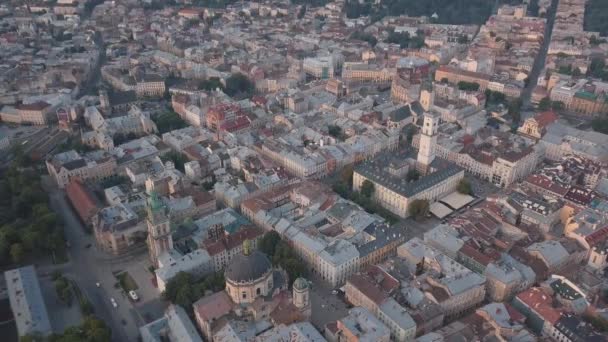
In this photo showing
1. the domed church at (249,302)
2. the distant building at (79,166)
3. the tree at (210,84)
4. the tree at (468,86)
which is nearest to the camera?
the domed church at (249,302)

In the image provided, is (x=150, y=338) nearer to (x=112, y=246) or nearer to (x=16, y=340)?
(x=16, y=340)

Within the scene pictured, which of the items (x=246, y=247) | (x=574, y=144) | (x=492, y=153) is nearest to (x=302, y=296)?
(x=246, y=247)

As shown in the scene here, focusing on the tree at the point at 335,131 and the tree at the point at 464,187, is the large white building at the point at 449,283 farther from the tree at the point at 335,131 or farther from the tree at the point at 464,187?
the tree at the point at 335,131

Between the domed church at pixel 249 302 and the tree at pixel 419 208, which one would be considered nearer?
the domed church at pixel 249 302

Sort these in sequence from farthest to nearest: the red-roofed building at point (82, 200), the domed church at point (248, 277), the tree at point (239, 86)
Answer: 1. the tree at point (239, 86)
2. the red-roofed building at point (82, 200)
3. the domed church at point (248, 277)

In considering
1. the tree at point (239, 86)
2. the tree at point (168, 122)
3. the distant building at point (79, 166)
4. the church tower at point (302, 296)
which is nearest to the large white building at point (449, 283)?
the church tower at point (302, 296)

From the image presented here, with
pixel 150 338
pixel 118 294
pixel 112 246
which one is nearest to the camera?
pixel 150 338

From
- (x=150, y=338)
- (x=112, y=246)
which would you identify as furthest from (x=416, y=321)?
(x=112, y=246)

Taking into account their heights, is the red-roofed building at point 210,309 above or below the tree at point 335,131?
below

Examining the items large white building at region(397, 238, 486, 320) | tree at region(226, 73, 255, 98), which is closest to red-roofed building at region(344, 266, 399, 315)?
large white building at region(397, 238, 486, 320)
